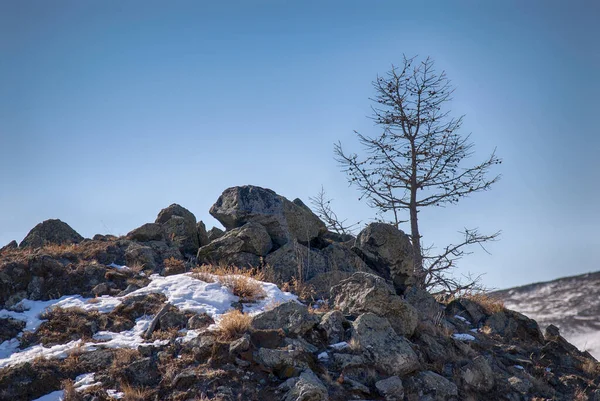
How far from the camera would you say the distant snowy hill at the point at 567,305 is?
63.6ft

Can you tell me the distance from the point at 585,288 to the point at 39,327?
849 inches

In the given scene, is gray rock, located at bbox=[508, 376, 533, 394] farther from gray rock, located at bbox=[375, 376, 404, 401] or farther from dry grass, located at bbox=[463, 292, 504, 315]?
dry grass, located at bbox=[463, 292, 504, 315]

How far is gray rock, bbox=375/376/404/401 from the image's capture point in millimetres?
7848

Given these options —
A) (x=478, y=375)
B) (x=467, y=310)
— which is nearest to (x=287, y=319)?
(x=478, y=375)

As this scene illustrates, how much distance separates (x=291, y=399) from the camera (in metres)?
7.12

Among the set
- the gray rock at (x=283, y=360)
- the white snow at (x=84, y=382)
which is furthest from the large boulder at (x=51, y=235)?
the gray rock at (x=283, y=360)

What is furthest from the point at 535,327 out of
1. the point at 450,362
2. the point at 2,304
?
the point at 2,304

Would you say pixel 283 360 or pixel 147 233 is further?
pixel 147 233

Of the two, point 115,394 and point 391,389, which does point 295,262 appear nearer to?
point 391,389

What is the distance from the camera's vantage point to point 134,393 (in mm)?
7230

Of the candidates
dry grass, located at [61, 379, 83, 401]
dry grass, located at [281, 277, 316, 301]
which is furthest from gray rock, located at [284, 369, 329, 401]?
dry grass, located at [281, 277, 316, 301]

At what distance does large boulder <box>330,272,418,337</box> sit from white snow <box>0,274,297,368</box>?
4.01 feet

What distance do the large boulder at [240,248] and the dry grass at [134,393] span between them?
516cm

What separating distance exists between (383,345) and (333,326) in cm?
90
